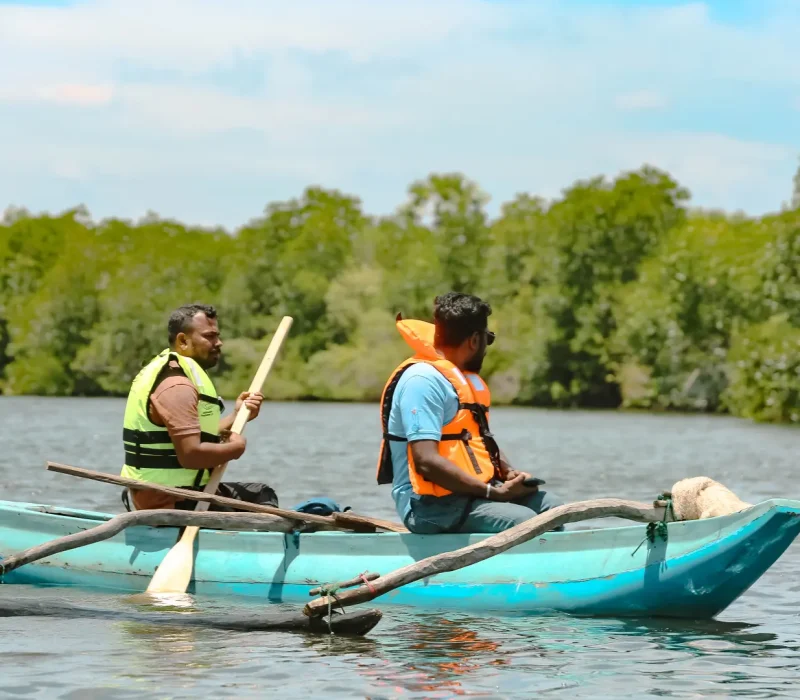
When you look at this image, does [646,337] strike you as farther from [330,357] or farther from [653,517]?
[653,517]

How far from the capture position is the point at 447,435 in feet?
24.5

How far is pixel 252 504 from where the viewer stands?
831 centimetres

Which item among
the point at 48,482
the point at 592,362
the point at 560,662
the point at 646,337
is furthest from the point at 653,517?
the point at 592,362

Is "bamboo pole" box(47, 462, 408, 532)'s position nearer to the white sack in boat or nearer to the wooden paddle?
the wooden paddle

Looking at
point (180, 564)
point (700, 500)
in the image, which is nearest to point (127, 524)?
point (180, 564)

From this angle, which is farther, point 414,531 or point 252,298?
point 252,298

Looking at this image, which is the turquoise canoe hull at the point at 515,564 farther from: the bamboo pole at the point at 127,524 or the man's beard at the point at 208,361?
the man's beard at the point at 208,361

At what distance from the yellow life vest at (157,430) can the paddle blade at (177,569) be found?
349 mm

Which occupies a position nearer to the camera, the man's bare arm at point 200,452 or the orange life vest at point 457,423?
the orange life vest at point 457,423

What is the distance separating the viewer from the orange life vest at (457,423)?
7457mm

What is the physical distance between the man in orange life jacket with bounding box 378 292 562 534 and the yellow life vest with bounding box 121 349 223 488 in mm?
1199

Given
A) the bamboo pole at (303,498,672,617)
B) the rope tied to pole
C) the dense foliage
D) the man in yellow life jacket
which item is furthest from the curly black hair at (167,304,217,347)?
the dense foliage

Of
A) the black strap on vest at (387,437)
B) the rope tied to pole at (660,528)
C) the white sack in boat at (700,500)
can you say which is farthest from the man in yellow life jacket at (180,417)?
the white sack in boat at (700,500)

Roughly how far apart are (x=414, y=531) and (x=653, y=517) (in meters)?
1.28
